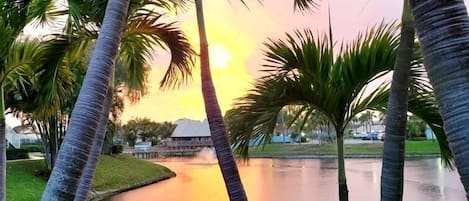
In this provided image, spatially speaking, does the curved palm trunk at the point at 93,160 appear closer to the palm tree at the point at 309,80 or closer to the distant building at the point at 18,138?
the palm tree at the point at 309,80

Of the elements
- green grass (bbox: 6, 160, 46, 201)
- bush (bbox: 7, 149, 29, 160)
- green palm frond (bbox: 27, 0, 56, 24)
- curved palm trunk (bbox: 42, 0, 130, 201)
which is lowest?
green grass (bbox: 6, 160, 46, 201)

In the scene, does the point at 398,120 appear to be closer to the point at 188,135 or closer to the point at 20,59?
the point at 20,59

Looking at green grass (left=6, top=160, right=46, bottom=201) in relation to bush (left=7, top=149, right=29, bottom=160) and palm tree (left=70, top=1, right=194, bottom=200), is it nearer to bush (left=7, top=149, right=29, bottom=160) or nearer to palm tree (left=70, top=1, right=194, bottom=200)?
bush (left=7, top=149, right=29, bottom=160)

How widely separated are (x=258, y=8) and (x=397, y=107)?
6.66 feet

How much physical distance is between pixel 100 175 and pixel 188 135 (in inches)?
1541

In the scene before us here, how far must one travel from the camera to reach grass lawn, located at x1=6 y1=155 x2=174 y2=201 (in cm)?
1389

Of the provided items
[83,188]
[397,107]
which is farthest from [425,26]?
[83,188]

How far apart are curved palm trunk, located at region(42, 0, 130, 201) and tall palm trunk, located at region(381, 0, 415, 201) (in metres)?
1.67

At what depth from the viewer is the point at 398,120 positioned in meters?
3.08

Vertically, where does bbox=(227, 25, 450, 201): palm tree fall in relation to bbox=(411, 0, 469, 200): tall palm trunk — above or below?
above

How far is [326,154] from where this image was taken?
3616 cm

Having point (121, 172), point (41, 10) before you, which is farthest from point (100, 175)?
point (41, 10)

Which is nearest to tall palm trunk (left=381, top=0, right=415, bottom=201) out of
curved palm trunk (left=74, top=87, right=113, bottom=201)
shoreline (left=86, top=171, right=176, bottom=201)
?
curved palm trunk (left=74, top=87, right=113, bottom=201)

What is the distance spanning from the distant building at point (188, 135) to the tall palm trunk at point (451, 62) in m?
48.7
